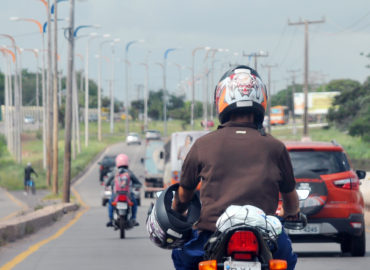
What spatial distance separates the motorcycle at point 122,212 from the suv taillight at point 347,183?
6422mm

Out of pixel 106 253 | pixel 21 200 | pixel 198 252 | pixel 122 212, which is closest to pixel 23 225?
pixel 122 212

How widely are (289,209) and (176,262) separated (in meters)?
0.73

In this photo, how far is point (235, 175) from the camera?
536cm

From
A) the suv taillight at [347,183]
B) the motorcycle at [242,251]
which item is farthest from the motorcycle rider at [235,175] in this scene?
the suv taillight at [347,183]

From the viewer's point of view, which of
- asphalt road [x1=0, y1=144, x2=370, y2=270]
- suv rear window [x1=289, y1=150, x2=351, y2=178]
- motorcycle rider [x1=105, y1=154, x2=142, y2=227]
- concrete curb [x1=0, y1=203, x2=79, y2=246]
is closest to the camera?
asphalt road [x1=0, y1=144, x2=370, y2=270]

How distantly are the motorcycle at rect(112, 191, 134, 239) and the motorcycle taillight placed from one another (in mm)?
13407

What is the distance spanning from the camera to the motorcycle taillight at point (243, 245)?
15.9ft

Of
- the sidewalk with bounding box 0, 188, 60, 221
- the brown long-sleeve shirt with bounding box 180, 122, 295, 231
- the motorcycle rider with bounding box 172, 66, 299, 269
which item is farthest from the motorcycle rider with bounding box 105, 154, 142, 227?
the sidewalk with bounding box 0, 188, 60, 221

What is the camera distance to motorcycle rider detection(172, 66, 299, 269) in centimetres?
533

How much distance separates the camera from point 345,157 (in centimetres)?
1282

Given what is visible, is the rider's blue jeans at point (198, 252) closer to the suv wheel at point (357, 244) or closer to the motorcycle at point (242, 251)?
the motorcycle at point (242, 251)

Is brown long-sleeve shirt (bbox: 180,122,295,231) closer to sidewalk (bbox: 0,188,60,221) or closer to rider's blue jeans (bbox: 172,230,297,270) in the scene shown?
rider's blue jeans (bbox: 172,230,297,270)

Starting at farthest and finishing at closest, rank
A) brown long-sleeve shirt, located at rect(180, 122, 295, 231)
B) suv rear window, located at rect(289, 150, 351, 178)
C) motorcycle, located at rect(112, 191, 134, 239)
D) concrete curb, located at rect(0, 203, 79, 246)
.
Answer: motorcycle, located at rect(112, 191, 134, 239) < concrete curb, located at rect(0, 203, 79, 246) < suv rear window, located at rect(289, 150, 351, 178) < brown long-sleeve shirt, located at rect(180, 122, 295, 231)

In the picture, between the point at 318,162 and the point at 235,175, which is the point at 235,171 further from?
the point at 318,162
